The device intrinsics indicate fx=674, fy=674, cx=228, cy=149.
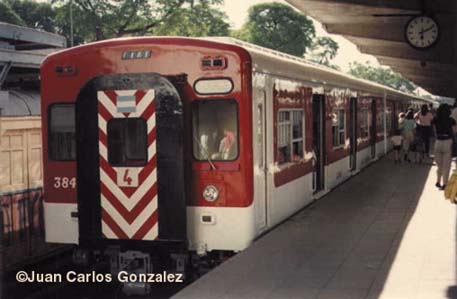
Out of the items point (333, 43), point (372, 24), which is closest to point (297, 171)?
point (372, 24)

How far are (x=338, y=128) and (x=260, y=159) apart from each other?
675 cm

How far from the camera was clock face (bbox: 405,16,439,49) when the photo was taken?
47.9 ft

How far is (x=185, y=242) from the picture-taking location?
777 cm

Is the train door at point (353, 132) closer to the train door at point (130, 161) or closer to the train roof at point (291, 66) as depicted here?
the train roof at point (291, 66)

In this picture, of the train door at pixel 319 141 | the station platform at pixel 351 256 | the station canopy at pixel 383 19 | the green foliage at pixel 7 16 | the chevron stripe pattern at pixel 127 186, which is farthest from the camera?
the green foliage at pixel 7 16

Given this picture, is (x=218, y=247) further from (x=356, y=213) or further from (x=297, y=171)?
(x=356, y=213)

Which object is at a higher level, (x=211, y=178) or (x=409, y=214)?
(x=211, y=178)

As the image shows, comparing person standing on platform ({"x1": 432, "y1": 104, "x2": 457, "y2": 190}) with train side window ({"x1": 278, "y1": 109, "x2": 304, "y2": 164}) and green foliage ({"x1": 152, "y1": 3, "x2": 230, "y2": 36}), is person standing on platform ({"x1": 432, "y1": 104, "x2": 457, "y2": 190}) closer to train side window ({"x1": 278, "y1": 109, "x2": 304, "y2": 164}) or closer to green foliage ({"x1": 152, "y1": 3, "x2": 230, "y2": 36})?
train side window ({"x1": 278, "y1": 109, "x2": 304, "y2": 164})

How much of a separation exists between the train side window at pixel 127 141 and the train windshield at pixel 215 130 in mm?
621

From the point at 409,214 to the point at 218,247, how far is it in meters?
4.54

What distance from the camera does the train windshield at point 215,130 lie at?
779 cm

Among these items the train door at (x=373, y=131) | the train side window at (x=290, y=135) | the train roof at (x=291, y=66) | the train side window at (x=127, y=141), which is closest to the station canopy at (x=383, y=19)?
the train roof at (x=291, y=66)

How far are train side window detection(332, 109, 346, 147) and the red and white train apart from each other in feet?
18.9

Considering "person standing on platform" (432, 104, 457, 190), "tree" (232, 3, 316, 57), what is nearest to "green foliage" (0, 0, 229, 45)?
"tree" (232, 3, 316, 57)
